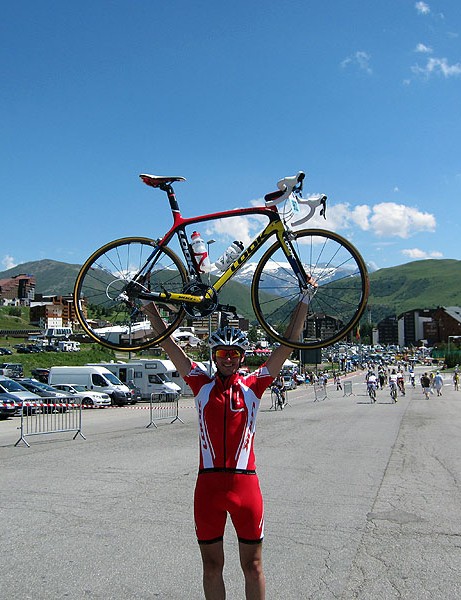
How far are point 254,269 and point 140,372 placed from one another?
39.5 metres

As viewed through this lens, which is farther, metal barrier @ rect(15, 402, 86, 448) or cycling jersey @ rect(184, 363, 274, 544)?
metal barrier @ rect(15, 402, 86, 448)

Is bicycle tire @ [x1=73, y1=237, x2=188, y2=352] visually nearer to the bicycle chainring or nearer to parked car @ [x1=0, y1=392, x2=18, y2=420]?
the bicycle chainring

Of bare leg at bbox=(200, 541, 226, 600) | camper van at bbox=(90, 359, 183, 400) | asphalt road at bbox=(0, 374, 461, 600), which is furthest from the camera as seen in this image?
camper van at bbox=(90, 359, 183, 400)

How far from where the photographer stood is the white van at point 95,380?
38500 millimetres

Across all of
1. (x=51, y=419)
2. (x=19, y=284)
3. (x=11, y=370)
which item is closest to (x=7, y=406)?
(x=19, y=284)

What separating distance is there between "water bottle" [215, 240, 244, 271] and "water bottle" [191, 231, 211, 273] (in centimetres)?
11

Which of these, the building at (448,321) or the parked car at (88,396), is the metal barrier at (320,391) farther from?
the building at (448,321)

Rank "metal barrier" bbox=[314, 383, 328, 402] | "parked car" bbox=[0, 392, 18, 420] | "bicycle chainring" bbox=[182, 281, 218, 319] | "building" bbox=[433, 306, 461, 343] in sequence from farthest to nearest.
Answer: "building" bbox=[433, 306, 461, 343]
"metal barrier" bbox=[314, 383, 328, 402]
"parked car" bbox=[0, 392, 18, 420]
"bicycle chainring" bbox=[182, 281, 218, 319]

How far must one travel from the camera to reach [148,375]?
43.8m

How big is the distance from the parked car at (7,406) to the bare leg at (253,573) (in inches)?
1018

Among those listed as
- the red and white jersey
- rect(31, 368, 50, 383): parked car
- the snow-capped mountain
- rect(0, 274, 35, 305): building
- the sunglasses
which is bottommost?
rect(31, 368, 50, 383): parked car

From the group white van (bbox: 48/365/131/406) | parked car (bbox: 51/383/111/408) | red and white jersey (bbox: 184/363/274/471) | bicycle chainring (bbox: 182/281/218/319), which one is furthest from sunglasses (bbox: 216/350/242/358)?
white van (bbox: 48/365/131/406)

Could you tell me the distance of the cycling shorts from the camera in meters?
4.33

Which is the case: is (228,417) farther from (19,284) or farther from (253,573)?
(19,284)
